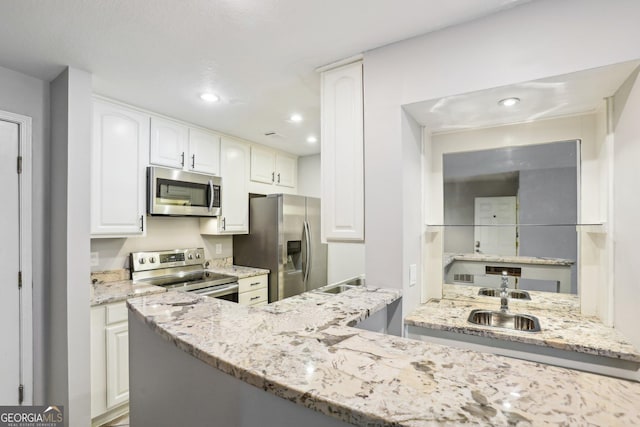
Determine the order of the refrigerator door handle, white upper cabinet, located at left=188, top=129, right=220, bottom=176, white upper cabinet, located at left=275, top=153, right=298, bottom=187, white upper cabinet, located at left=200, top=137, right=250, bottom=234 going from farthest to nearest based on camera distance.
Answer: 1. white upper cabinet, located at left=275, top=153, right=298, bottom=187
2. the refrigerator door handle
3. white upper cabinet, located at left=200, top=137, right=250, bottom=234
4. white upper cabinet, located at left=188, top=129, right=220, bottom=176

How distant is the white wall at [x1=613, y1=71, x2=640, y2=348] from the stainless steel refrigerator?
107 inches

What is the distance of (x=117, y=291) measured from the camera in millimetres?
2424

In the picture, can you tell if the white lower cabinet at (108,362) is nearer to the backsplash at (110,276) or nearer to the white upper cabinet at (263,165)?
the backsplash at (110,276)

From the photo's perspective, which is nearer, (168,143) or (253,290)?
(168,143)

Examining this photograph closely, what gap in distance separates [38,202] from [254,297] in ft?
6.51

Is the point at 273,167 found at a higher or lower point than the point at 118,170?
higher

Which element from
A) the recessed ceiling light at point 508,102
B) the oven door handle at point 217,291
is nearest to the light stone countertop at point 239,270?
the oven door handle at point 217,291

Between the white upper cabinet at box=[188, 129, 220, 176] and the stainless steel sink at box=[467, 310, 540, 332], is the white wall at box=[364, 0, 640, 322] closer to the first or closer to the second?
the stainless steel sink at box=[467, 310, 540, 332]

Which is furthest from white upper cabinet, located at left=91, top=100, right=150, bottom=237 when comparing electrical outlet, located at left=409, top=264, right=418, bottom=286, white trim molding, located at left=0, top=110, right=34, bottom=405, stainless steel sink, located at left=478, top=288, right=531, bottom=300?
stainless steel sink, located at left=478, top=288, right=531, bottom=300

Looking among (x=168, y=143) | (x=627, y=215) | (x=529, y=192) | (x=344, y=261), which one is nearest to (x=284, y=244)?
(x=344, y=261)

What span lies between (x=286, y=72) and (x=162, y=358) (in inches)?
71.4

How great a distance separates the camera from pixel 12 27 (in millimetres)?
1644

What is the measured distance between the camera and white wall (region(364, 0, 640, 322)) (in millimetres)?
1327

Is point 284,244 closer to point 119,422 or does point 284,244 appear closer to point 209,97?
point 209,97
